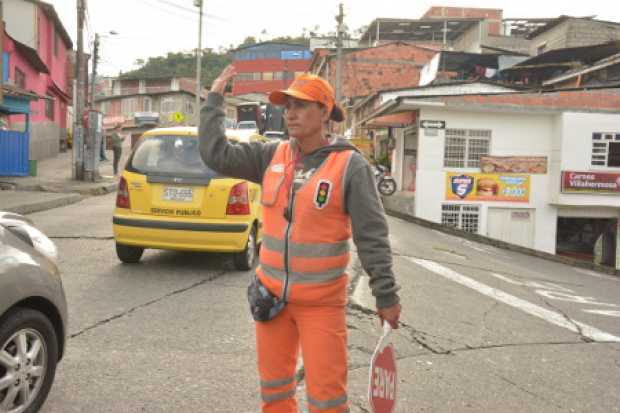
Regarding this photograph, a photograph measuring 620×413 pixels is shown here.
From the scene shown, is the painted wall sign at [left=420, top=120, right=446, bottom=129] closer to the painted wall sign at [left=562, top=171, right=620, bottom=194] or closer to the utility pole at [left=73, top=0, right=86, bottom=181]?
the painted wall sign at [left=562, top=171, right=620, bottom=194]

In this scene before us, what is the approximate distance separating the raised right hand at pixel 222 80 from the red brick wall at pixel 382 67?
138ft

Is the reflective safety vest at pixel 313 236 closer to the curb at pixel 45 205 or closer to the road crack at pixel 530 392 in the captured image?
the road crack at pixel 530 392

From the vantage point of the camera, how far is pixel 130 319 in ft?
17.3

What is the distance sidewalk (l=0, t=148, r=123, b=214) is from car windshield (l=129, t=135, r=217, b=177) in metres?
5.79

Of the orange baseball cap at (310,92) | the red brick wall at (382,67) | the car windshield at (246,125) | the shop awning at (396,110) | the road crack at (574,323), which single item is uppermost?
the red brick wall at (382,67)

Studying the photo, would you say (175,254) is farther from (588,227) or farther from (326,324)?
(588,227)

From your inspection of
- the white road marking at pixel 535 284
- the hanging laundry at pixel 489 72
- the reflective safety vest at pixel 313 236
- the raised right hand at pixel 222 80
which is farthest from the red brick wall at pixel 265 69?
the reflective safety vest at pixel 313 236

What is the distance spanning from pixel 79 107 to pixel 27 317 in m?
17.1

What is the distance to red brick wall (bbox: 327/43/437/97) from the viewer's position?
4391 centimetres

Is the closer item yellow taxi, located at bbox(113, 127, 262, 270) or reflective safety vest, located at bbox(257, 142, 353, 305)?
reflective safety vest, located at bbox(257, 142, 353, 305)

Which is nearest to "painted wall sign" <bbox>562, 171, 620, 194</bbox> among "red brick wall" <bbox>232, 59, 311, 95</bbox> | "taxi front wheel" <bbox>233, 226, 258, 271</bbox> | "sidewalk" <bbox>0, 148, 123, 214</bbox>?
"sidewalk" <bbox>0, 148, 123, 214</bbox>

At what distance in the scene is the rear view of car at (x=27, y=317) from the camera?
304 cm

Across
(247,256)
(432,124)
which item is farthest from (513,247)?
(247,256)

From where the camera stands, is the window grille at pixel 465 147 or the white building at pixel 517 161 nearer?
the white building at pixel 517 161
